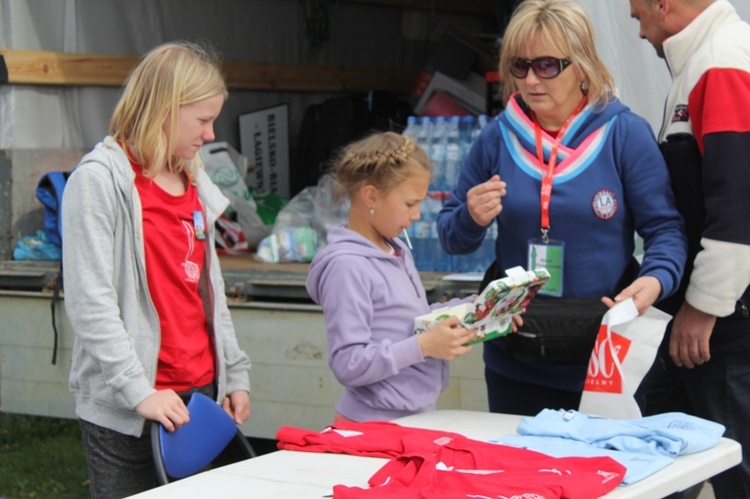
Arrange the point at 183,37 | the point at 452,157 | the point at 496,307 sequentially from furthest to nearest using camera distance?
1. the point at 183,37
2. the point at 452,157
3. the point at 496,307

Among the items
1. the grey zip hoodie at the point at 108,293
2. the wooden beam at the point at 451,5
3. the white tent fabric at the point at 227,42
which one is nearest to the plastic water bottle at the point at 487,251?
the white tent fabric at the point at 227,42

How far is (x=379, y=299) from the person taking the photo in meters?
2.99

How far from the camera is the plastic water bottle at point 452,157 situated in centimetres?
564

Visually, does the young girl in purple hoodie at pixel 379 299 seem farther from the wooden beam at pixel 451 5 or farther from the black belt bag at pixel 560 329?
the wooden beam at pixel 451 5

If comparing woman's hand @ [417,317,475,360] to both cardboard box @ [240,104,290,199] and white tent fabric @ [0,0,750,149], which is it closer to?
white tent fabric @ [0,0,750,149]

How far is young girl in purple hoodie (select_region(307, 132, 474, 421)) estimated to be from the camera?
113 inches

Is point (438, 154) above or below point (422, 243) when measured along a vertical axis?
above

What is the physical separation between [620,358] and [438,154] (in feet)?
9.67

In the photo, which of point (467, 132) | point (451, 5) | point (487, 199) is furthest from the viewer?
point (451, 5)

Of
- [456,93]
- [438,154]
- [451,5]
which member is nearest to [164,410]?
[438,154]

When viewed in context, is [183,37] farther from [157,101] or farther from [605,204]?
[605,204]

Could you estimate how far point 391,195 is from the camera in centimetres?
303

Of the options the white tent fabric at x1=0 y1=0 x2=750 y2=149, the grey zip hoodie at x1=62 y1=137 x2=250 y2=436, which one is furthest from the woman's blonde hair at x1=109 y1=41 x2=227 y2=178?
the white tent fabric at x1=0 y1=0 x2=750 y2=149

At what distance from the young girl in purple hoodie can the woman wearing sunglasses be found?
212 mm
